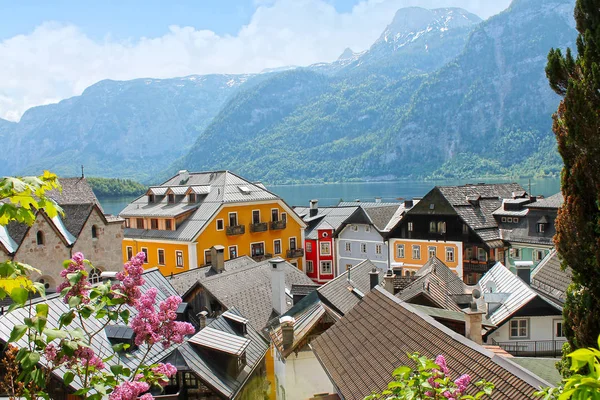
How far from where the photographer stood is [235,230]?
5159cm

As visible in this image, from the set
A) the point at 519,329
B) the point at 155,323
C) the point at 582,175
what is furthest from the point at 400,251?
the point at 155,323

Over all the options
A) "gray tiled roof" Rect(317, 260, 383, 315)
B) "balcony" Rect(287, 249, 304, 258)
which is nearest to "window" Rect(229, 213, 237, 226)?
"balcony" Rect(287, 249, 304, 258)

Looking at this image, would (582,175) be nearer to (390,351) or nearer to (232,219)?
(390,351)

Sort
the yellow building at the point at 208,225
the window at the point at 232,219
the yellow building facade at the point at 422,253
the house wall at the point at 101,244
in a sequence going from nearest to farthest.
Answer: the house wall at the point at 101,244 → the yellow building at the point at 208,225 → the yellow building facade at the point at 422,253 → the window at the point at 232,219

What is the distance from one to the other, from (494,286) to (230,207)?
28.6 meters

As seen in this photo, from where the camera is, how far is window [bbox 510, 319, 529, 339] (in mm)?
24328

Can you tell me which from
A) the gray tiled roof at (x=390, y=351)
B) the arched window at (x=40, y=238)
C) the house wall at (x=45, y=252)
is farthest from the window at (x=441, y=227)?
the gray tiled roof at (x=390, y=351)

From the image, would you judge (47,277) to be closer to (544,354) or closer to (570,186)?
(544,354)

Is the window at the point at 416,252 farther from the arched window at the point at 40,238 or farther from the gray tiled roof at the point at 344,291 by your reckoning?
the arched window at the point at 40,238

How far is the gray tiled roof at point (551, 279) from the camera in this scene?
2636 cm

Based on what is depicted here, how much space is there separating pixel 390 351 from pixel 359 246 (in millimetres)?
45348

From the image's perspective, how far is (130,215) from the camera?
182 feet

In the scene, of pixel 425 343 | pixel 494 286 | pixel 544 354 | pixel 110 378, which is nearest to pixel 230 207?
pixel 494 286

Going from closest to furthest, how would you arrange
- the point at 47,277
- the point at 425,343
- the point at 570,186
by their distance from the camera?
1. the point at 570,186
2. the point at 425,343
3. the point at 47,277
